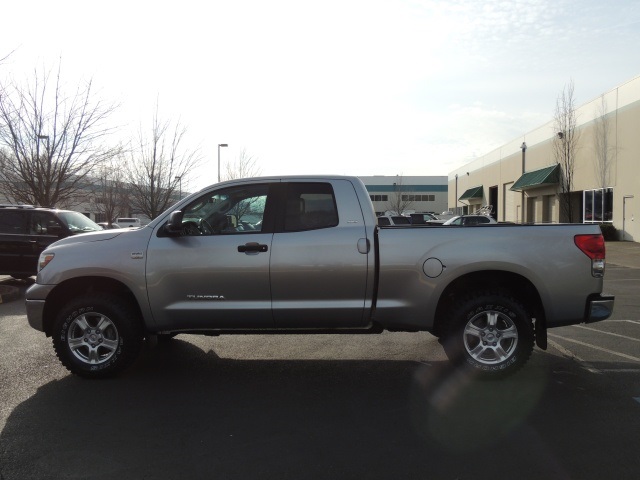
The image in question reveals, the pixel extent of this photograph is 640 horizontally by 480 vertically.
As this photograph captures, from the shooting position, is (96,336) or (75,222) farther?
(75,222)

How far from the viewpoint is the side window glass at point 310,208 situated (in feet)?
17.1

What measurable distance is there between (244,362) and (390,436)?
8.09 feet

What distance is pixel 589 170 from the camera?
2848 cm

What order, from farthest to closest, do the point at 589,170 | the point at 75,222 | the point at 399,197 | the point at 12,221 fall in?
the point at 399,197 < the point at 589,170 < the point at 75,222 < the point at 12,221

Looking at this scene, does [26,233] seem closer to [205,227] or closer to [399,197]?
[205,227]

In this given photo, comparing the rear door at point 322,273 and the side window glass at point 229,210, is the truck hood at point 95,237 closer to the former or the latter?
the side window glass at point 229,210

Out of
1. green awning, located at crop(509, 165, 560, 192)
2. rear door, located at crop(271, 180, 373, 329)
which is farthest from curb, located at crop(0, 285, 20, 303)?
green awning, located at crop(509, 165, 560, 192)

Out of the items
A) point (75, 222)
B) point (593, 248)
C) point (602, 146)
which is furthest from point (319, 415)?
point (602, 146)

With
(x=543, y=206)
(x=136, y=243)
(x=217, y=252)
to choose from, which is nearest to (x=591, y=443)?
(x=217, y=252)

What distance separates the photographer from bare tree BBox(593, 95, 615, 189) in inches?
1038

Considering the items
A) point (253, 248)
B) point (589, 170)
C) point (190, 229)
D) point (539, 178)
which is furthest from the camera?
point (539, 178)

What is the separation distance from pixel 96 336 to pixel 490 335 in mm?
3902

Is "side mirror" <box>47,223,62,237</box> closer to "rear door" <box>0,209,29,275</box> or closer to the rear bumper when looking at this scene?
"rear door" <box>0,209,29,275</box>

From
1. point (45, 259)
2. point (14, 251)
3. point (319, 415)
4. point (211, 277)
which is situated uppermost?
point (45, 259)
